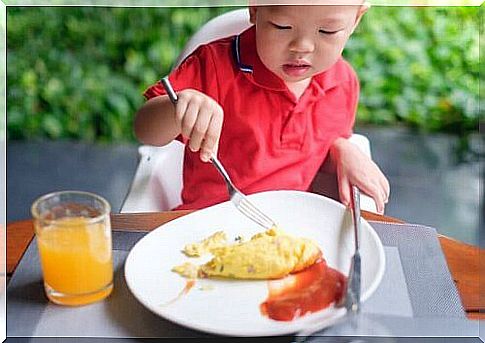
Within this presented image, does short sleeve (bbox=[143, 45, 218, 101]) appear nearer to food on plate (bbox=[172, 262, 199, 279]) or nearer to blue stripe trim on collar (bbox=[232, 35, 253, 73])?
blue stripe trim on collar (bbox=[232, 35, 253, 73])

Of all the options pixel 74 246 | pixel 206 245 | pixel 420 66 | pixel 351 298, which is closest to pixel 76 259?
pixel 74 246

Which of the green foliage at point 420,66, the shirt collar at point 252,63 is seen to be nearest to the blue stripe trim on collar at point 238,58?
the shirt collar at point 252,63

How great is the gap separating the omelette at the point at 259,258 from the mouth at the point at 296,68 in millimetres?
138

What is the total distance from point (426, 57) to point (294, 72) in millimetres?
172

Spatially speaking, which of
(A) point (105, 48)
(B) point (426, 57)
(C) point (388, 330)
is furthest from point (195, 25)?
(C) point (388, 330)

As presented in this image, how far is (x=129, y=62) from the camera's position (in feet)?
2.50

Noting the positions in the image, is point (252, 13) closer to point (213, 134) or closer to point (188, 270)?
point (213, 134)

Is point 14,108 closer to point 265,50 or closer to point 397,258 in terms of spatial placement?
point 265,50

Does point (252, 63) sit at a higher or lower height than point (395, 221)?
higher

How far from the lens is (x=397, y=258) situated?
0.72 m

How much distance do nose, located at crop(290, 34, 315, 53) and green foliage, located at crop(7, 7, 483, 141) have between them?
8 centimetres

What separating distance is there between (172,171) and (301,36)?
18cm

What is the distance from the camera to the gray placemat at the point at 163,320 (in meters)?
0.66

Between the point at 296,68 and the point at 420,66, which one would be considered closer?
the point at 296,68
